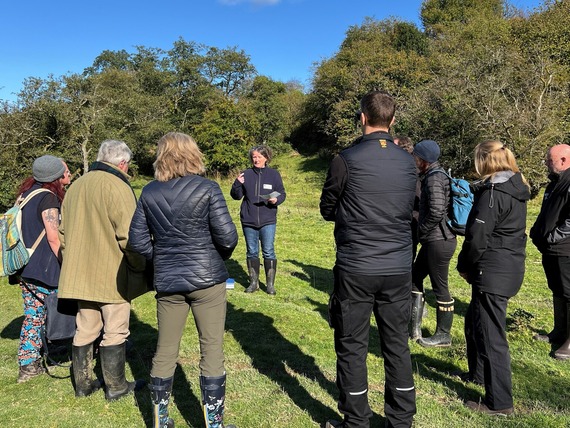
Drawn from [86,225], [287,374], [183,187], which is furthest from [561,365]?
[86,225]

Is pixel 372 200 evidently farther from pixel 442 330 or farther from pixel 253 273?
pixel 253 273

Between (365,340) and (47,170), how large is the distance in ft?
11.3

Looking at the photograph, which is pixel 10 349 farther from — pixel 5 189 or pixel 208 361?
pixel 5 189

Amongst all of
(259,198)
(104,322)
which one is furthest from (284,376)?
(259,198)

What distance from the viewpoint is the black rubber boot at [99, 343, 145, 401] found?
387cm

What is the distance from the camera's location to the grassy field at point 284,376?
356cm

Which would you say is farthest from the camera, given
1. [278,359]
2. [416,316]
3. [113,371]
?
[416,316]

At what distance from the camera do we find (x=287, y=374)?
4371mm

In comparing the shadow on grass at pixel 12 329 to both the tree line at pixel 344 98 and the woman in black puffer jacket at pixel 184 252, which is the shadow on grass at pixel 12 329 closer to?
the woman in black puffer jacket at pixel 184 252

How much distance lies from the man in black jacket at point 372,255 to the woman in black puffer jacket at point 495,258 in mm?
817

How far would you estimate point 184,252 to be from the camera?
3088 millimetres

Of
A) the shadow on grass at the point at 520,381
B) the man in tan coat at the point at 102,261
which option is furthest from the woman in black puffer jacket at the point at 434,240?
the man in tan coat at the point at 102,261

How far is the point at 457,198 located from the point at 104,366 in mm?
3941

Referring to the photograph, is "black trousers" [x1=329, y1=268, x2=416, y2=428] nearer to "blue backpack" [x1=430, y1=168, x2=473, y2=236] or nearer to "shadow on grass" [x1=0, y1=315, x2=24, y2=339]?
"blue backpack" [x1=430, y1=168, x2=473, y2=236]
